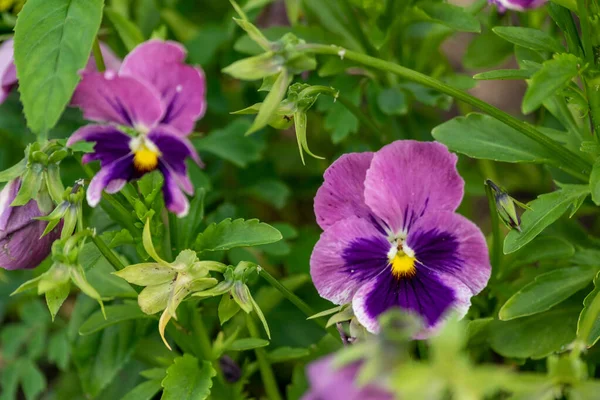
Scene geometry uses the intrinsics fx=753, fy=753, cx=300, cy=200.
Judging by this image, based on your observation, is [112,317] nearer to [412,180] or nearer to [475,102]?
[412,180]

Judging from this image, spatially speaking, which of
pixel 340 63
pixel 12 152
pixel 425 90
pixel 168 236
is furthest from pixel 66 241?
pixel 12 152

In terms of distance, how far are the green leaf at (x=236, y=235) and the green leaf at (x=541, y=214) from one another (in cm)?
30

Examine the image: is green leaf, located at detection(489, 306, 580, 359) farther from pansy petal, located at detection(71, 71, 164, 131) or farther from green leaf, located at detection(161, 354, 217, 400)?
pansy petal, located at detection(71, 71, 164, 131)

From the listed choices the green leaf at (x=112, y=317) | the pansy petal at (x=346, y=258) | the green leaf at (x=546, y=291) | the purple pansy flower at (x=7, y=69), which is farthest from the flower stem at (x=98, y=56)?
the green leaf at (x=546, y=291)

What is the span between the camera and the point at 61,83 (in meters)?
0.87

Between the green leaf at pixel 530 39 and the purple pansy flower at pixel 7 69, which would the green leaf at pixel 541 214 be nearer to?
the green leaf at pixel 530 39

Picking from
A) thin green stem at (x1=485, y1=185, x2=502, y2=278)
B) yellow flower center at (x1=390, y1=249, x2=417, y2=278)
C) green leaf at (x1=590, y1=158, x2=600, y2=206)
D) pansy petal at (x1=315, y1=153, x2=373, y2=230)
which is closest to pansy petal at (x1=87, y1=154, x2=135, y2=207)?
pansy petal at (x1=315, y1=153, x2=373, y2=230)

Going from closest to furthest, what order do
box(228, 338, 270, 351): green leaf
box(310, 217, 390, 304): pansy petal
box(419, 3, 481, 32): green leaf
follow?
box(310, 217, 390, 304): pansy petal < box(228, 338, 270, 351): green leaf < box(419, 3, 481, 32): green leaf

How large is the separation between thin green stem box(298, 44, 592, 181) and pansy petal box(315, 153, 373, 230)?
0.39ft

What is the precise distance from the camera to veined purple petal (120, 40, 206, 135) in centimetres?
85

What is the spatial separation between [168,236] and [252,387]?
584 mm

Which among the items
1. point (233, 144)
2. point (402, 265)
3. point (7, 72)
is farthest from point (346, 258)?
point (7, 72)

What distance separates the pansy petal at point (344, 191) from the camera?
0.93 m

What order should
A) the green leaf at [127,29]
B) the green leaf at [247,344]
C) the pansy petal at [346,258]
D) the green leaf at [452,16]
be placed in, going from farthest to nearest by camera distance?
1. the green leaf at [127,29]
2. the green leaf at [452,16]
3. the green leaf at [247,344]
4. the pansy petal at [346,258]
